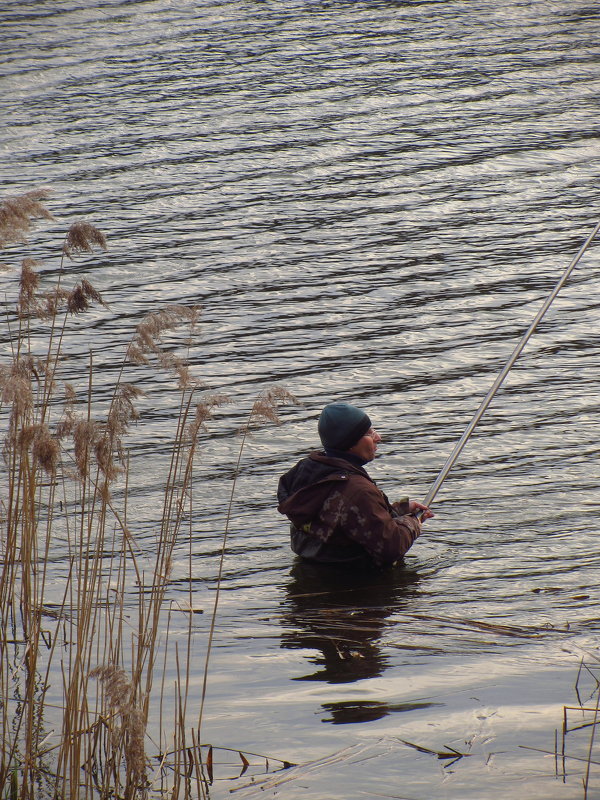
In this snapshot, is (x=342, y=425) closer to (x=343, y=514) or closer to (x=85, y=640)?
(x=343, y=514)

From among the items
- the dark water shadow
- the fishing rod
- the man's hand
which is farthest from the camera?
the fishing rod

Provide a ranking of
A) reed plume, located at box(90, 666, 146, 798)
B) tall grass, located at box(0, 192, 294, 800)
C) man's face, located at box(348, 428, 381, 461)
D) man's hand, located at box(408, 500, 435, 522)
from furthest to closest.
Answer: man's hand, located at box(408, 500, 435, 522) → man's face, located at box(348, 428, 381, 461) → tall grass, located at box(0, 192, 294, 800) → reed plume, located at box(90, 666, 146, 798)

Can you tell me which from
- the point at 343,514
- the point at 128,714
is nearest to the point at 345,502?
the point at 343,514

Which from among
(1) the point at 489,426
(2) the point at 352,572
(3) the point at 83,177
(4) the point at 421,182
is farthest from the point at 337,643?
(3) the point at 83,177

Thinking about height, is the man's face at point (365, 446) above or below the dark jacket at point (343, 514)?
above

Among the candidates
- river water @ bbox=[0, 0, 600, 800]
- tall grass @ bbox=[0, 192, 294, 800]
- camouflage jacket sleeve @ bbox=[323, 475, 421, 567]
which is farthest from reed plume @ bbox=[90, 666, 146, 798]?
camouflage jacket sleeve @ bbox=[323, 475, 421, 567]

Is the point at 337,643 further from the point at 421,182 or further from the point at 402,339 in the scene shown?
the point at 421,182

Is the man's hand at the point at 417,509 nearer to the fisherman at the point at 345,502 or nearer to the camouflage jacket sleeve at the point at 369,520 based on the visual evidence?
the fisherman at the point at 345,502

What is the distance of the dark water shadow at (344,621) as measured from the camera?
5566 mm

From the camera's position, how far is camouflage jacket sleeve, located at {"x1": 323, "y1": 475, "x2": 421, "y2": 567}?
7.16 metres

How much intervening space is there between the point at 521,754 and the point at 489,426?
5.60 m

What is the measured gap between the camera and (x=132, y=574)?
7.68 m

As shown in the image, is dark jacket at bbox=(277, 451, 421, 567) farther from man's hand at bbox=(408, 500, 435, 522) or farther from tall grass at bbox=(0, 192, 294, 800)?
tall grass at bbox=(0, 192, 294, 800)

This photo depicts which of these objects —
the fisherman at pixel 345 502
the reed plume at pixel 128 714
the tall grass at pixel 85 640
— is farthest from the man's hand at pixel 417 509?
the reed plume at pixel 128 714
